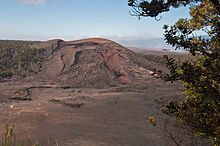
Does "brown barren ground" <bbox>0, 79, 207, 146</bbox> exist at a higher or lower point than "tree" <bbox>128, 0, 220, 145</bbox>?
lower

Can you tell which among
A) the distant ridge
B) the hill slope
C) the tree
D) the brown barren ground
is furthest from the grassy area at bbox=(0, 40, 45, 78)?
the tree

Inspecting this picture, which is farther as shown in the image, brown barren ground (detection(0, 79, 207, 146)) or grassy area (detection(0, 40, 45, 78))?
grassy area (detection(0, 40, 45, 78))

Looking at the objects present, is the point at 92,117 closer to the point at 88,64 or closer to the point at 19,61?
the point at 88,64

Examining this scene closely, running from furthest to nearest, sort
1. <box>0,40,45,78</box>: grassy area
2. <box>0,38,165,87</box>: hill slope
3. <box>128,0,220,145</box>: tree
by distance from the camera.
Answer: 1. <box>0,40,45,78</box>: grassy area
2. <box>0,38,165,87</box>: hill slope
3. <box>128,0,220,145</box>: tree

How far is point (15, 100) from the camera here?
67.1ft

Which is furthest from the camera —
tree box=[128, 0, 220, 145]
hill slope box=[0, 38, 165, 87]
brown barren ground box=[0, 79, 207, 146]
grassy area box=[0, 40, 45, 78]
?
grassy area box=[0, 40, 45, 78]

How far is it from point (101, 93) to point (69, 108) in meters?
7.49

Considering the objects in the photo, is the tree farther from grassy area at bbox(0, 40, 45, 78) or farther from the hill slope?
grassy area at bbox(0, 40, 45, 78)

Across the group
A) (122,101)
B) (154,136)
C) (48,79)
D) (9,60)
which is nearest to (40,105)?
(122,101)

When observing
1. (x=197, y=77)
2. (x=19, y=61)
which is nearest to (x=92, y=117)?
(x=197, y=77)

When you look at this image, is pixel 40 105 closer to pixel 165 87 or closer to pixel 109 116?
pixel 109 116

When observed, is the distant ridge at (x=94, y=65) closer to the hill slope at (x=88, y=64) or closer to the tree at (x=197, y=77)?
the hill slope at (x=88, y=64)

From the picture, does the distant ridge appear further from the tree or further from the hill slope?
the tree

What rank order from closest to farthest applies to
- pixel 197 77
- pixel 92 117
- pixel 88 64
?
pixel 197 77, pixel 92 117, pixel 88 64
